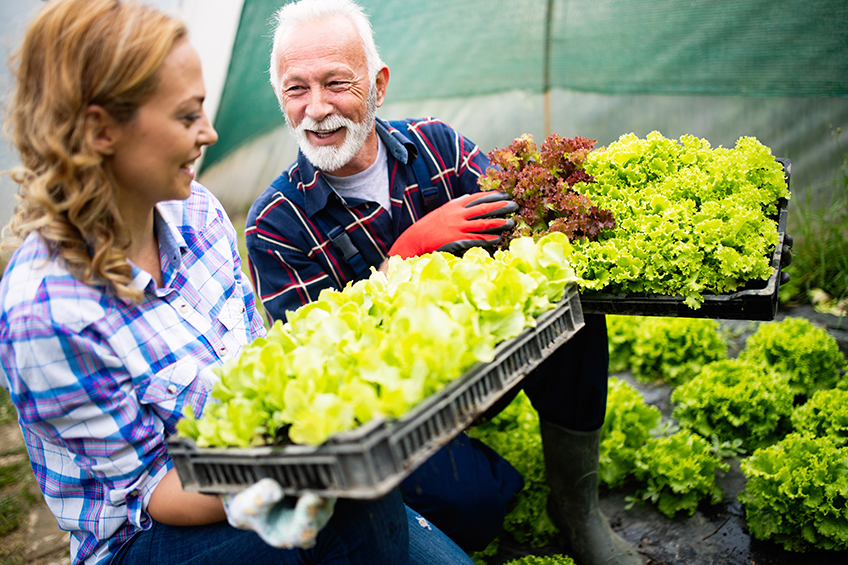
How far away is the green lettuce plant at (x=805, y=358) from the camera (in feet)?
9.97

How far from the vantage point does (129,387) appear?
165cm

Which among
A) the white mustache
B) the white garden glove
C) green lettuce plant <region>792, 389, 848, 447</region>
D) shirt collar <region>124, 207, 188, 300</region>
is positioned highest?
the white mustache

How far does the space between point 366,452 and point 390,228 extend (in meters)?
1.70

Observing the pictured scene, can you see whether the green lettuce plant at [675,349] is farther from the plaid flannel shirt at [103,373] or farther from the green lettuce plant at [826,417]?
the plaid flannel shirt at [103,373]

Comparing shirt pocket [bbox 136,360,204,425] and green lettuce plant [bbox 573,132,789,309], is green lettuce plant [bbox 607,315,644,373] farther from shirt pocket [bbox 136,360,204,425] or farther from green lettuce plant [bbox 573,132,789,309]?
shirt pocket [bbox 136,360,204,425]

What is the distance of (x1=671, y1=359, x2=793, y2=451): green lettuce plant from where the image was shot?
2783 mm

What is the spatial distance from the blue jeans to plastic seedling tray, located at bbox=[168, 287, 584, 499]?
13.1 inches

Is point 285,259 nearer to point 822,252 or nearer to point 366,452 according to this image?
point 366,452

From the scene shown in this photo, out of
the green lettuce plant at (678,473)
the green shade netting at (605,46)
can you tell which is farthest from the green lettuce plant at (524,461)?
the green shade netting at (605,46)

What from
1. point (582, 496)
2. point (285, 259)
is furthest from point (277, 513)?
point (582, 496)

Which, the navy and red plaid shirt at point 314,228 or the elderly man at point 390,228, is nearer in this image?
the elderly man at point 390,228

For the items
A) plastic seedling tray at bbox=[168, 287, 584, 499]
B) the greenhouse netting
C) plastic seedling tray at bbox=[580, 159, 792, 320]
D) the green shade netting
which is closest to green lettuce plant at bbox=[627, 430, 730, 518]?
plastic seedling tray at bbox=[580, 159, 792, 320]

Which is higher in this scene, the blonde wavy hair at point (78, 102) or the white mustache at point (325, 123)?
the blonde wavy hair at point (78, 102)

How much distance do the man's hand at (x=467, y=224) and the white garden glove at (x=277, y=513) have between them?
1.16 metres
